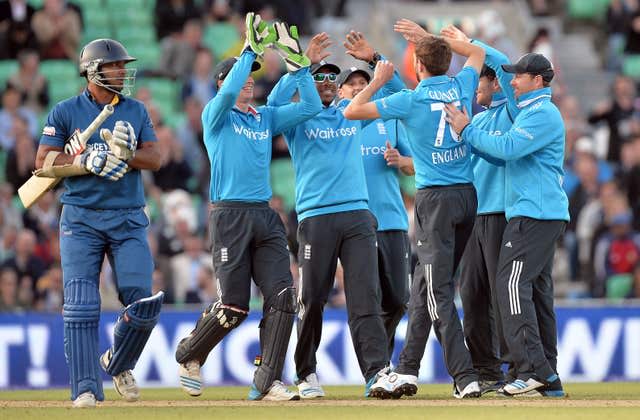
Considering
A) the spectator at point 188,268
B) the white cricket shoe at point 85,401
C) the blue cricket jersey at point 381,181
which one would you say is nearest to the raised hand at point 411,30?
the blue cricket jersey at point 381,181

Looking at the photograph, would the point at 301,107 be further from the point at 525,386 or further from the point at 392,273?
the point at 525,386

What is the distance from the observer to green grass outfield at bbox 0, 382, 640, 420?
8945mm

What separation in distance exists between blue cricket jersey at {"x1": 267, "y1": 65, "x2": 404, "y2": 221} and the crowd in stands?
4.62 m

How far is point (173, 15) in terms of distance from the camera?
2017 centimetres

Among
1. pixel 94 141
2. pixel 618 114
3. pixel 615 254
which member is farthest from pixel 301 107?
pixel 618 114

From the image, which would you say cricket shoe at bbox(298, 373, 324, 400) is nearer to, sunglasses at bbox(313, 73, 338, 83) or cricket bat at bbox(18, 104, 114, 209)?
sunglasses at bbox(313, 73, 338, 83)

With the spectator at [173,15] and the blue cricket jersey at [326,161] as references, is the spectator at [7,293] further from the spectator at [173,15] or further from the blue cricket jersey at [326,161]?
the blue cricket jersey at [326,161]

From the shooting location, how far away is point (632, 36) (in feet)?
70.0

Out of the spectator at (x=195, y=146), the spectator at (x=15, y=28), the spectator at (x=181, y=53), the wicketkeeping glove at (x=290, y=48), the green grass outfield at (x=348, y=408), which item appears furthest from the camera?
the spectator at (x=181, y=53)

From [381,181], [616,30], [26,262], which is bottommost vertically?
[26,262]

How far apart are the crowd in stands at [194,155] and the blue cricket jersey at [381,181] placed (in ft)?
12.8

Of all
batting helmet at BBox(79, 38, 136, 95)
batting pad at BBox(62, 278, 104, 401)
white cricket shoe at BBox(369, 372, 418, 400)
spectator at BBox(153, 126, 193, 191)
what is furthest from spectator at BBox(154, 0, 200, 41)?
white cricket shoe at BBox(369, 372, 418, 400)

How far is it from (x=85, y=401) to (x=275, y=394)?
54.3 inches

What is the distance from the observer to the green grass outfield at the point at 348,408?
8.95 metres
